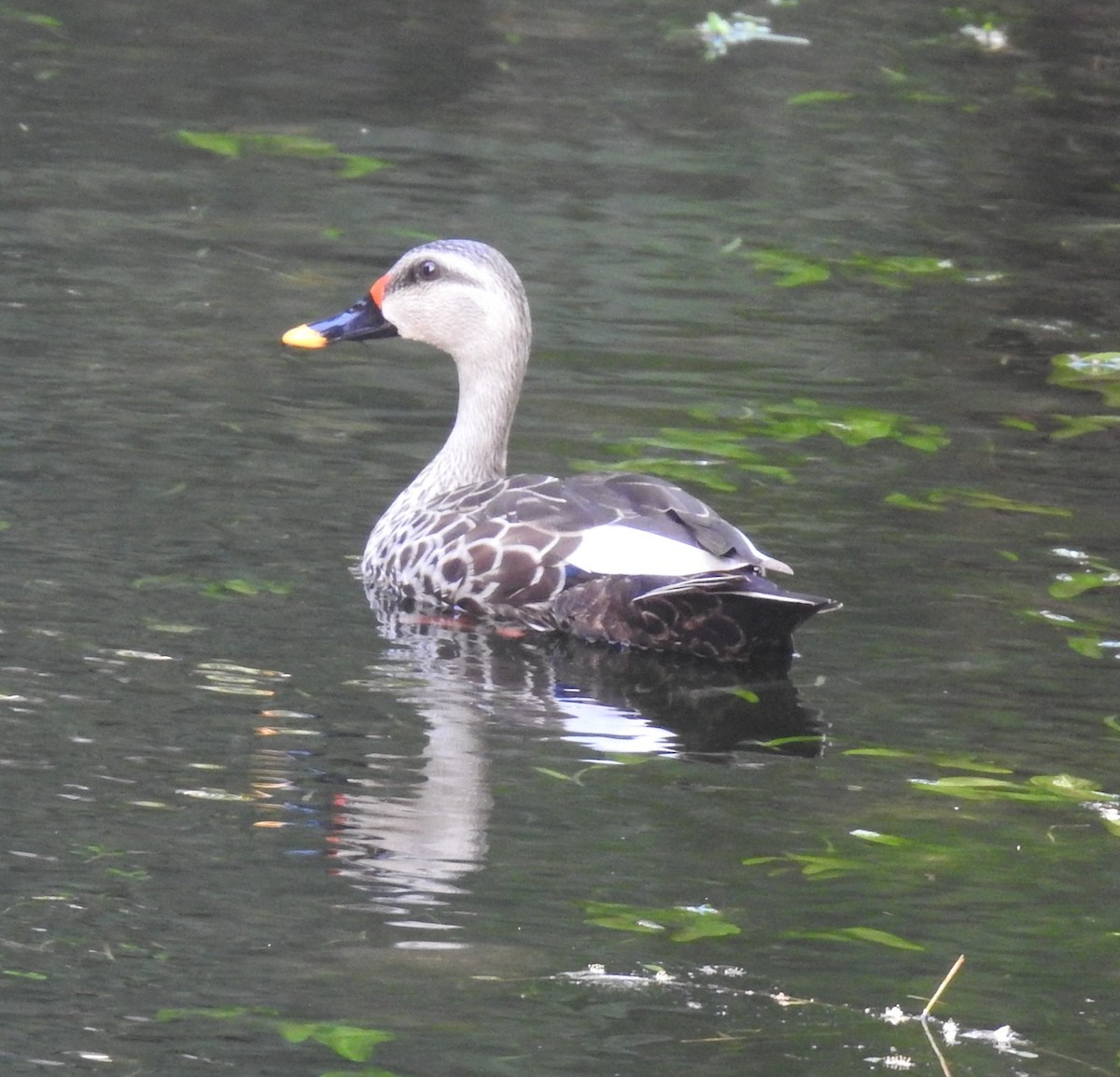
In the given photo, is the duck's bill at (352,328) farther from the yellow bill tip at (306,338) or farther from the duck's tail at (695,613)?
the duck's tail at (695,613)

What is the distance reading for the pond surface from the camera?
4.85 metres

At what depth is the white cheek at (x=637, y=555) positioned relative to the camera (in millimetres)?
6871

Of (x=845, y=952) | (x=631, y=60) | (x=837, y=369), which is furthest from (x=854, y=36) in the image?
(x=845, y=952)

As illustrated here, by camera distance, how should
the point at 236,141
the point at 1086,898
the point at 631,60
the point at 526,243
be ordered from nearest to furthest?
1. the point at 1086,898
2. the point at 526,243
3. the point at 236,141
4. the point at 631,60

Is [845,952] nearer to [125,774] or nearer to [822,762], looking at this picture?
[822,762]

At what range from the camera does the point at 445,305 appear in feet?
28.3

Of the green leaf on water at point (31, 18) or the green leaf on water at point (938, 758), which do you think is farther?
the green leaf on water at point (31, 18)

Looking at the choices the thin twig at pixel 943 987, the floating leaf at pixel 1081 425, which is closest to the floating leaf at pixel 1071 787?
the thin twig at pixel 943 987

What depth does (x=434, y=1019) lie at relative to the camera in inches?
183

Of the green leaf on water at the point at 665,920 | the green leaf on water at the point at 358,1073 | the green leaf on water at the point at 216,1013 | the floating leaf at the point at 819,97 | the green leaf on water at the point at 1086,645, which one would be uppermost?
the floating leaf at the point at 819,97

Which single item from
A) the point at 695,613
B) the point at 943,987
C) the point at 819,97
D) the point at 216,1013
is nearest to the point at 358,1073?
the point at 216,1013

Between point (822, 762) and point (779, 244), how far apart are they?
663 cm

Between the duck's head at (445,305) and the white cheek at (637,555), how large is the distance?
57.7 inches

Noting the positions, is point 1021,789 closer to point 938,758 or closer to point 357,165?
point 938,758
